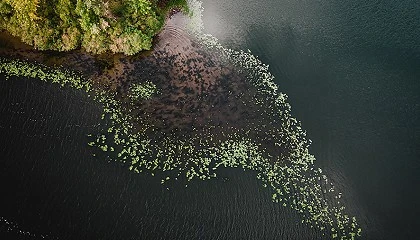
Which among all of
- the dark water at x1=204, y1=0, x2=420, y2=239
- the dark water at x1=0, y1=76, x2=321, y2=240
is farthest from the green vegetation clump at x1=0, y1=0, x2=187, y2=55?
the dark water at x1=0, y1=76, x2=321, y2=240

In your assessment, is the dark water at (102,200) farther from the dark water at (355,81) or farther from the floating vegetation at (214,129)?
the dark water at (355,81)

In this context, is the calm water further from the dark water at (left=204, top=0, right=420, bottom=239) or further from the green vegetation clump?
the green vegetation clump

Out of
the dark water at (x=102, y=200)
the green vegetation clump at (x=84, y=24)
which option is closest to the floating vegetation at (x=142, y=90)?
the green vegetation clump at (x=84, y=24)

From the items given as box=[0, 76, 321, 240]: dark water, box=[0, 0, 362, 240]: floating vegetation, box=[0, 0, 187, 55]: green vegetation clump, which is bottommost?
box=[0, 76, 321, 240]: dark water

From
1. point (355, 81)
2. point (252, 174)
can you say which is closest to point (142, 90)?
point (252, 174)

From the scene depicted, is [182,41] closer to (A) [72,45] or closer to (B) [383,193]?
(A) [72,45]

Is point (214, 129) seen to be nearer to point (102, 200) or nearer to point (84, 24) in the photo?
point (102, 200)
